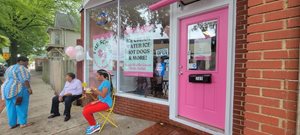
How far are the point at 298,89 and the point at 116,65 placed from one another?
456 cm

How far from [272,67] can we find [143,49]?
355 centimetres

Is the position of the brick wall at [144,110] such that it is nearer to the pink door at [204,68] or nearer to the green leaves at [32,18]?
the pink door at [204,68]

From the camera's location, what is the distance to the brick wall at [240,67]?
2.94m

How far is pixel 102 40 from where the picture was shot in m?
5.90

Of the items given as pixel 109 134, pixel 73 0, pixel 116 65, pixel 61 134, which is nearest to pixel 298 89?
pixel 109 134

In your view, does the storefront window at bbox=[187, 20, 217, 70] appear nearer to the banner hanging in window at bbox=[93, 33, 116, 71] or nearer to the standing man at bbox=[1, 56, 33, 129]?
the banner hanging in window at bbox=[93, 33, 116, 71]

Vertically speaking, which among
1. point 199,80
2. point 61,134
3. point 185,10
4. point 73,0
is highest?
point 73,0

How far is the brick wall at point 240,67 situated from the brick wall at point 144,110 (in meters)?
0.73

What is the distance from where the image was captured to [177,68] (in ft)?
13.0

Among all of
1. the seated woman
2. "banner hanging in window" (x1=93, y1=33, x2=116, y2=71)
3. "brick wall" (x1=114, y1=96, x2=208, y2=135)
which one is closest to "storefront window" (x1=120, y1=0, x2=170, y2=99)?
"brick wall" (x1=114, y1=96, x2=208, y2=135)

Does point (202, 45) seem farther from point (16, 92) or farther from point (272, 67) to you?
point (16, 92)

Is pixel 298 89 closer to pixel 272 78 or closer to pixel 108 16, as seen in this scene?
pixel 272 78

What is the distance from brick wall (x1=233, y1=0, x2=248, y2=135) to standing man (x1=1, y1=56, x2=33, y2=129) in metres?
4.37

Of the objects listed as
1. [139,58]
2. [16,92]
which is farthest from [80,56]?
[139,58]
